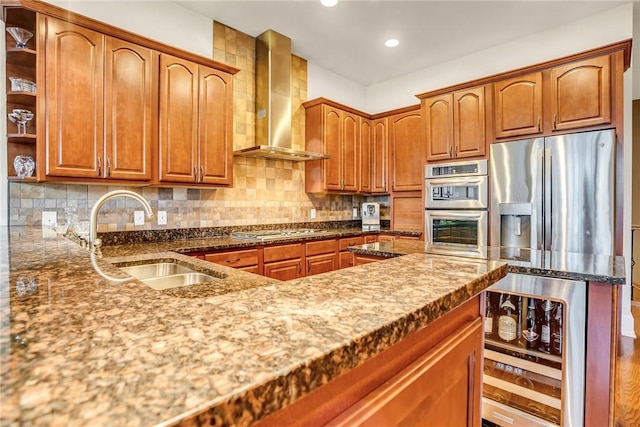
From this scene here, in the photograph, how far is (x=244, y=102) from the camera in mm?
3314

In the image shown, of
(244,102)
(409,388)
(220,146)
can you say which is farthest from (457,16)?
(409,388)

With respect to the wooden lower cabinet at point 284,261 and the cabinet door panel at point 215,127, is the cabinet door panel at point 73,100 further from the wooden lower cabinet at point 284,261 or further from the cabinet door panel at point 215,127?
the wooden lower cabinet at point 284,261

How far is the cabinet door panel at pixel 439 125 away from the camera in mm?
3465

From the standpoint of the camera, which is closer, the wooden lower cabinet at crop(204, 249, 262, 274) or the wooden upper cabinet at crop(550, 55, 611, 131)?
the wooden lower cabinet at crop(204, 249, 262, 274)

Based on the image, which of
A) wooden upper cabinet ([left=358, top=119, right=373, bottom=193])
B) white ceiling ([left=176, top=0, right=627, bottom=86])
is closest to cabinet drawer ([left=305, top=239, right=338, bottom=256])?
wooden upper cabinet ([left=358, top=119, right=373, bottom=193])

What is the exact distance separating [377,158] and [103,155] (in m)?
3.09

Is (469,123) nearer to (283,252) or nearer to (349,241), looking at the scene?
Answer: (349,241)

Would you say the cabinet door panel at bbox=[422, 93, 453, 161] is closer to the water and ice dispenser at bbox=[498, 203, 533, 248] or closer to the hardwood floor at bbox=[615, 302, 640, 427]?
the water and ice dispenser at bbox=[498, 203, 533, 248]

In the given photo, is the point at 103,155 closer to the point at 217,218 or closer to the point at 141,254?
the point at 141,254

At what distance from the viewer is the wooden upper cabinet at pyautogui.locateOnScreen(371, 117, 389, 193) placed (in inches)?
167

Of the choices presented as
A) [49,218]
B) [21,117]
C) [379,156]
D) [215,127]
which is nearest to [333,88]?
[379,156]

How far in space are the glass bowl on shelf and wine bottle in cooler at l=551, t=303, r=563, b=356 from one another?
3052 mm

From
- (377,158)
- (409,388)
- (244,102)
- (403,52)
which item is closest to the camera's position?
(409,388)

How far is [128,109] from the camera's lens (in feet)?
7.43
